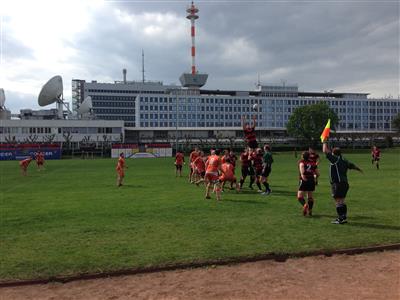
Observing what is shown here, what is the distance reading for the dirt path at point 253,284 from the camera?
19.7 ft

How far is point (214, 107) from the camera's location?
14250 cm

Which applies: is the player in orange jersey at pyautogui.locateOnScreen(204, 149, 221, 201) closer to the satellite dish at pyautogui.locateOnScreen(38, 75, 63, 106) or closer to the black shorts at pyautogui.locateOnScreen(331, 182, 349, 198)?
the black shorts at pyautogui.locateOnScreen(331, 182, 349, 198)

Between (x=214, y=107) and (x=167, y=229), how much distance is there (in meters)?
134

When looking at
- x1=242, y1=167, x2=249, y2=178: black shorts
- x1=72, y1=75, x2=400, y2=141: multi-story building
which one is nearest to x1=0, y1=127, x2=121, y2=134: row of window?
x1=72, y1=75, x2=400, y2=141: multi-story building

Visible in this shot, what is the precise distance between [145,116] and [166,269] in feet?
432

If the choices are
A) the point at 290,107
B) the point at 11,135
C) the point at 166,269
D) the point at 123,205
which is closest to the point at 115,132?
the point at 11,135

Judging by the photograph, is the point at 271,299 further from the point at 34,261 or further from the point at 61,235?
the point at 61,235

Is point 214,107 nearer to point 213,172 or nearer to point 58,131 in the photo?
point 58,131

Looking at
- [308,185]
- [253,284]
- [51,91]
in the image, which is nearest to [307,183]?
[308,185]

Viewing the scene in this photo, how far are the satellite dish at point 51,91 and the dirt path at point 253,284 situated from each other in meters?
102

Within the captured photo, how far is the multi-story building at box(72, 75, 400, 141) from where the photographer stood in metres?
138

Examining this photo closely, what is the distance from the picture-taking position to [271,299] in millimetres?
5797

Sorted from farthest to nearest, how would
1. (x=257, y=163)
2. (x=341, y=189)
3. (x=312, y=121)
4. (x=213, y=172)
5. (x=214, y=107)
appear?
(x=214, y=107) → (x=312, y=121) → (x=257, y=163) → (x=213, y=172) → (x=341, y=189)

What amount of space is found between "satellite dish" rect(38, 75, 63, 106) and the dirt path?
102 meters
